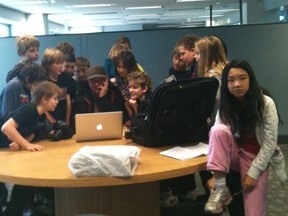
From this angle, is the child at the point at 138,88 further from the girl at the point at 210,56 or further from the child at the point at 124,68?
the girl at the point at 210,56

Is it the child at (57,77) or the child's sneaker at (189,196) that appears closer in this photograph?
the child at (57,77)

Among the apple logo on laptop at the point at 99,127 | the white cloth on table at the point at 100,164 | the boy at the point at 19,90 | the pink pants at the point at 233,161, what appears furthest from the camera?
the boy at the point at 19,90

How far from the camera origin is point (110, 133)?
212 cm

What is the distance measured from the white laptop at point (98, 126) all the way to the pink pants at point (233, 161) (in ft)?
2.06

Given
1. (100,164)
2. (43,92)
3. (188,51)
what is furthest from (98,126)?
(188,51)

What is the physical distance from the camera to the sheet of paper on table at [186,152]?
5.59 feet

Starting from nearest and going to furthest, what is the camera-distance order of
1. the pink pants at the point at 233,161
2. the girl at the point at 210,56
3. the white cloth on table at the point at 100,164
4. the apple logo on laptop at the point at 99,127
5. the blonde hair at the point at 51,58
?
the white cloth on table at the point at 100,164 → the pink pants at the point at 233,161 → the apple logo on laptop at the point at 99,127 → the girl at the point at 210,56 → the blonde hair at the point at 51,58

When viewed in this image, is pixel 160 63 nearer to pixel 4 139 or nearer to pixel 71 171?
pixel 4 139

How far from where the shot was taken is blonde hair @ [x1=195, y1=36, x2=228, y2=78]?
2252 mm

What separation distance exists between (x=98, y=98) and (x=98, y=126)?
485mm

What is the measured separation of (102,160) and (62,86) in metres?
1.56

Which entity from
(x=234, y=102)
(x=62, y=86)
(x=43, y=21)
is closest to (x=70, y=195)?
(x=234, y=102)

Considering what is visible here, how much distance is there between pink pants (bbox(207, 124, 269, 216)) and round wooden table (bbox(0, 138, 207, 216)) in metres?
0.08

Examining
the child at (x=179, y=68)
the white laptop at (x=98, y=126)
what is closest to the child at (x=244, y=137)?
the white laptop at (x=98, y=126)
